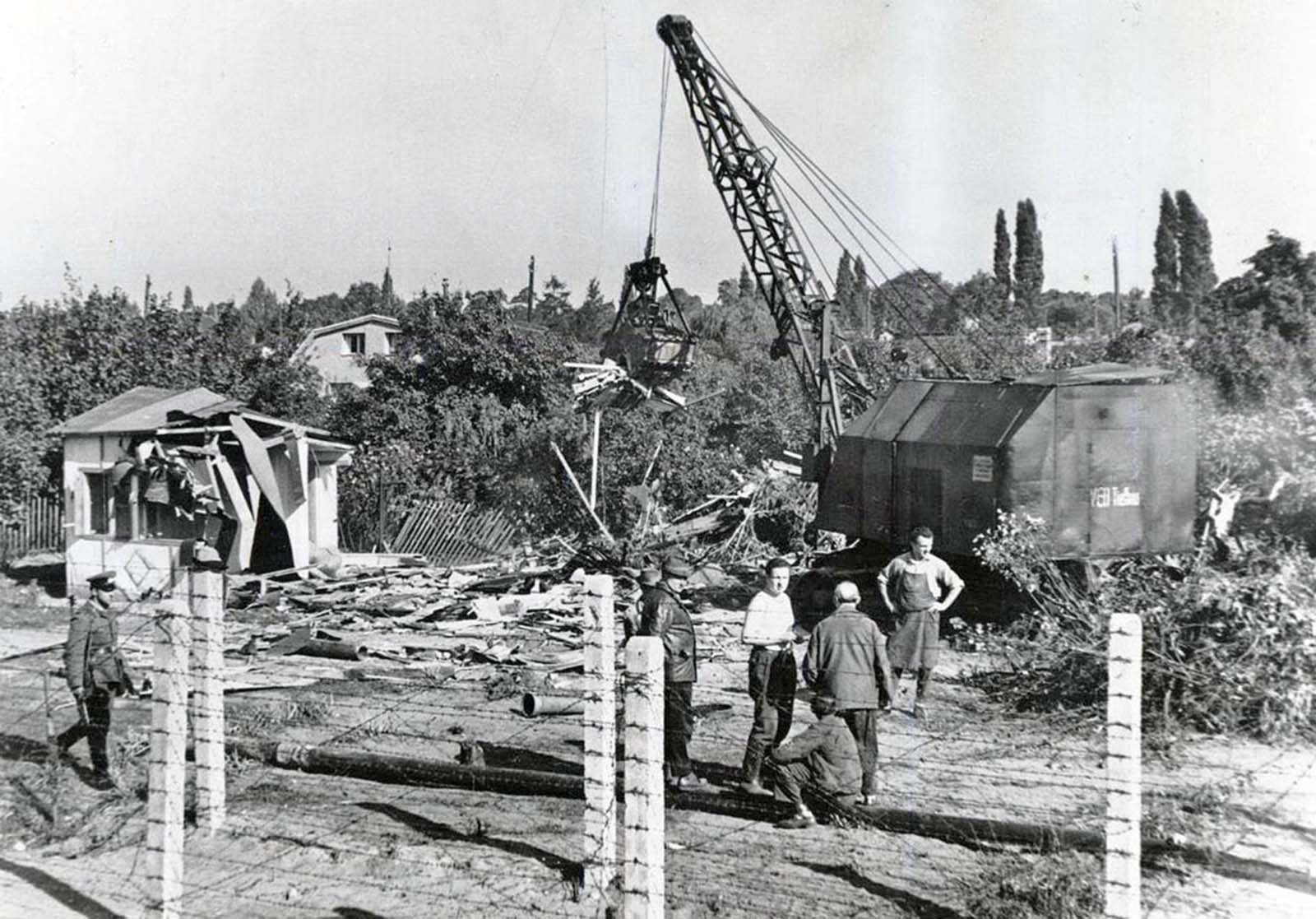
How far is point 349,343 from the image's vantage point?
165ft

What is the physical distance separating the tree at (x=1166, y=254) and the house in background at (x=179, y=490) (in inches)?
2375

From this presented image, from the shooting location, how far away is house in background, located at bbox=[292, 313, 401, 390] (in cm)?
4853

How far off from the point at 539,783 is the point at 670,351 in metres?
21.1

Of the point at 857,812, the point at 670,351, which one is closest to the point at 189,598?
the point at 857,812

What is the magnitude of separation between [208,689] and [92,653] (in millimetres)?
2481

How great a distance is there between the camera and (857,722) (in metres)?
7.57

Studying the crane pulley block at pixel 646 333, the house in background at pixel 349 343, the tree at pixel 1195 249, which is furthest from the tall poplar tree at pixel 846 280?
the crane pulley block at pixel 646 333

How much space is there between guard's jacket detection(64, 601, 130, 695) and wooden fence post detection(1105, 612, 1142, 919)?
23.4ft

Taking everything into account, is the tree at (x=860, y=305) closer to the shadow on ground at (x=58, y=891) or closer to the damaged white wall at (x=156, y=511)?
the damaged white wall at (x=156, y=511)

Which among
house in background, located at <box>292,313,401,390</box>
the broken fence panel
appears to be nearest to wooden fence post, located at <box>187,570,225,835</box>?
the broken fence panel

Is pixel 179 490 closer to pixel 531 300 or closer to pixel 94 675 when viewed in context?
pixel 94 675

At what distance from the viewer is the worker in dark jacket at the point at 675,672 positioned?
7.93 metres

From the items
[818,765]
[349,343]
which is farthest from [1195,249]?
[818,765]

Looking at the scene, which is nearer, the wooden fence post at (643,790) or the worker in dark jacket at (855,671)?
the wooden fence post at (643,790)
